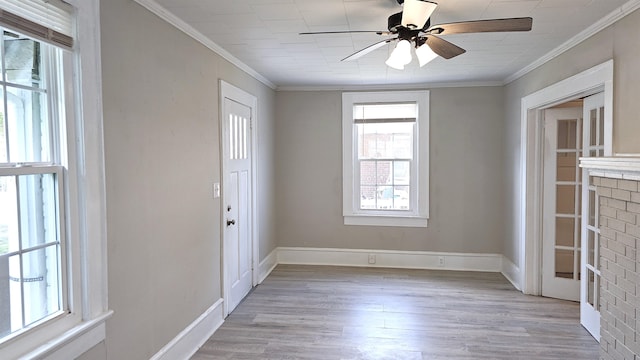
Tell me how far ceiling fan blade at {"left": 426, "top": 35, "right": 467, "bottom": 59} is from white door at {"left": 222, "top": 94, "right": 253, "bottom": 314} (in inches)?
76.2

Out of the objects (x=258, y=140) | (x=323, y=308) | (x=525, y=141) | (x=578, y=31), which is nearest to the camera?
(x=578, y=31)

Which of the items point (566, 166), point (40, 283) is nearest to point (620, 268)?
point (566, 166)

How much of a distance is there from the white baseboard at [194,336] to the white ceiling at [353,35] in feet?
7.29

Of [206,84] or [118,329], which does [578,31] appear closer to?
[206,84]

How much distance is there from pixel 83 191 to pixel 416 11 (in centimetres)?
185

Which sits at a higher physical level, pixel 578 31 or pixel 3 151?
pixel 578 31

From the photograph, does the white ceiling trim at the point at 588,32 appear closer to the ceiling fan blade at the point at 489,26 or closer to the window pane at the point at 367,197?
the ceiling fan blade at the point at 489,26

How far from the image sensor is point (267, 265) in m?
5.14

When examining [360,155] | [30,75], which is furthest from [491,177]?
[30,75]

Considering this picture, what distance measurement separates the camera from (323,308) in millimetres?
3936

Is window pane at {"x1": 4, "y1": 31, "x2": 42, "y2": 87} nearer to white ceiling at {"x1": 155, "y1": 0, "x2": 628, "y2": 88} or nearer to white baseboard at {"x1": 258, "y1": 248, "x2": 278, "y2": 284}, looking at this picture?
white ceiling at {"x1": 155, "y1": 0, "x2": 628, "y2": 88}

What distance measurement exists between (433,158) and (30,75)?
4423 millimetres

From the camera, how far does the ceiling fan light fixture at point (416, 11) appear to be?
1.95 metres

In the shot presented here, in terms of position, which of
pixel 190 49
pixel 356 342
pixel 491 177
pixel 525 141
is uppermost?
pixel 190 49
